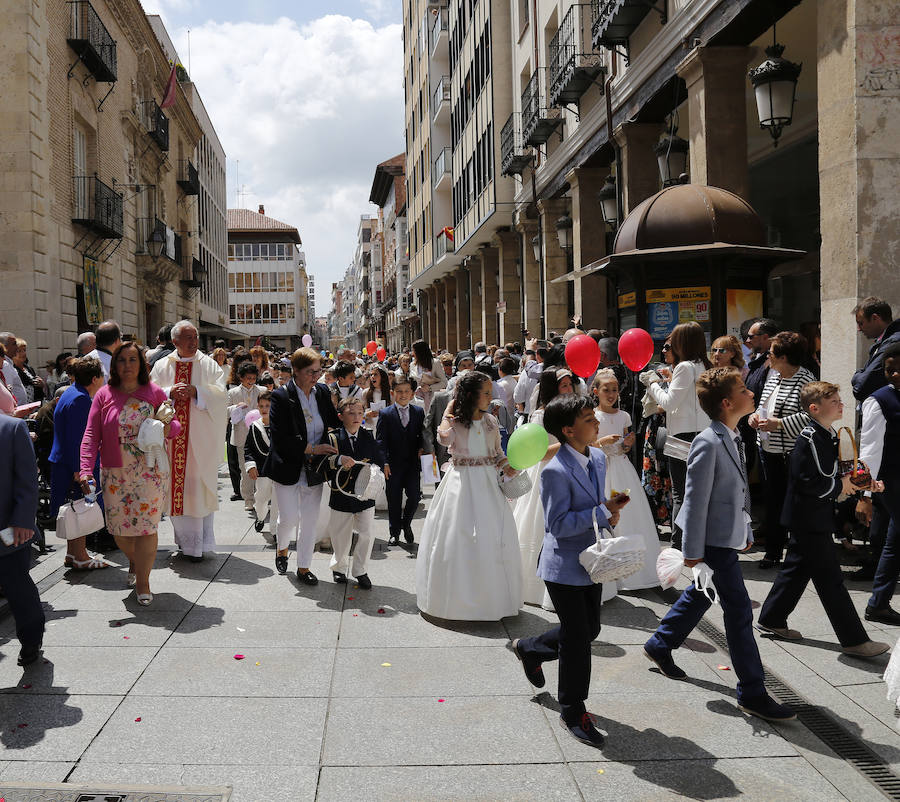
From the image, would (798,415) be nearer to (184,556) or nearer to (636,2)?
(184,556)

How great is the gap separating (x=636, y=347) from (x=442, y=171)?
100 feet

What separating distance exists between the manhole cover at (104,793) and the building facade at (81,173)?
51.0ft

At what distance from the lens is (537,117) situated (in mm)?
20391

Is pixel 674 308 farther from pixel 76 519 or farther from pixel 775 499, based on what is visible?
pixel 76 519

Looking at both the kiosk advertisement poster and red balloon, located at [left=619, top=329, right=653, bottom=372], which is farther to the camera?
the kiosk advertisement poster

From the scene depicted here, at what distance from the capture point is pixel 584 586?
396cm

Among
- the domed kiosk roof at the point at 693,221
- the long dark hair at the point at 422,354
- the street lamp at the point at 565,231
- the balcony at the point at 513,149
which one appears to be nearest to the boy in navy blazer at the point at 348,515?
the domed kiosk roof at the point at 693,221

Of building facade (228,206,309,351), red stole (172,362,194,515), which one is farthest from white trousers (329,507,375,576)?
building facade (228,206,309,351)

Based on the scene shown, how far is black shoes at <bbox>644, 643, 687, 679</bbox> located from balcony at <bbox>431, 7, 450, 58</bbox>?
35.0 metres

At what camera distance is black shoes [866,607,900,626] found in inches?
209

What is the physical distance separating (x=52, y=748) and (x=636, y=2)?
12533mm

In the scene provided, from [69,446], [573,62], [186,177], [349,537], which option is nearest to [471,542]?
[349,537]

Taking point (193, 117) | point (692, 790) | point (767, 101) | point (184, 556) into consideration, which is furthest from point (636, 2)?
point (193, 117)

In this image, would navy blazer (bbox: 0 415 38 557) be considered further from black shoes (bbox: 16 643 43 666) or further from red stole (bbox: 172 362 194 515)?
red stole (bbox: 172 362 194 515)
